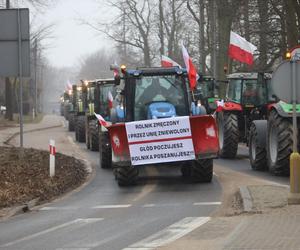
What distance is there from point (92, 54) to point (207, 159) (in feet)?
581

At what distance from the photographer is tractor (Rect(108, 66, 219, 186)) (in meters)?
14.1

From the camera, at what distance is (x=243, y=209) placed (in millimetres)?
10578

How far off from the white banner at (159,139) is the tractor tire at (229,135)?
5974mm

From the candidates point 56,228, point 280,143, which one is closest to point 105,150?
point 280,143

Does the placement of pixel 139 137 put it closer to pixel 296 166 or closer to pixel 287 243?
pixel 296 166

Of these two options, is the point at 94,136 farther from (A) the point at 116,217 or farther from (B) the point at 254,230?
(B) the point at 254,230

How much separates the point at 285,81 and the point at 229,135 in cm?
911

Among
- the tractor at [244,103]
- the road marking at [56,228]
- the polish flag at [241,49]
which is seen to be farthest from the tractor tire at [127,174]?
the polish flag at [241,49]

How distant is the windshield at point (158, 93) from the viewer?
15.4 m

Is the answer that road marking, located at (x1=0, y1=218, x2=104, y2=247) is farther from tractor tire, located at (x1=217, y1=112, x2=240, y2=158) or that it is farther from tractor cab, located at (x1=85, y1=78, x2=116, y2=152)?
tractor cab, located at (x1=85, y1=78, x2=116, y2=152)

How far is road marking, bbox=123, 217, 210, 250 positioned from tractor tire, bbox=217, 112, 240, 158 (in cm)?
984

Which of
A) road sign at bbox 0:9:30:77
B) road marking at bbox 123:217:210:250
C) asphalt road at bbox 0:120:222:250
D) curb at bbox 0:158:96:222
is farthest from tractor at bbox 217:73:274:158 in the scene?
road marking at bbox 123:217:210:250

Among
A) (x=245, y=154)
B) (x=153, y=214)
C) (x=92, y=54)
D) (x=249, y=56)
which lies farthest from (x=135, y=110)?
(x=92, y=54)

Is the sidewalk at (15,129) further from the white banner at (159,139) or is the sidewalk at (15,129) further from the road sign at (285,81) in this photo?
the road sign at (285,81)
